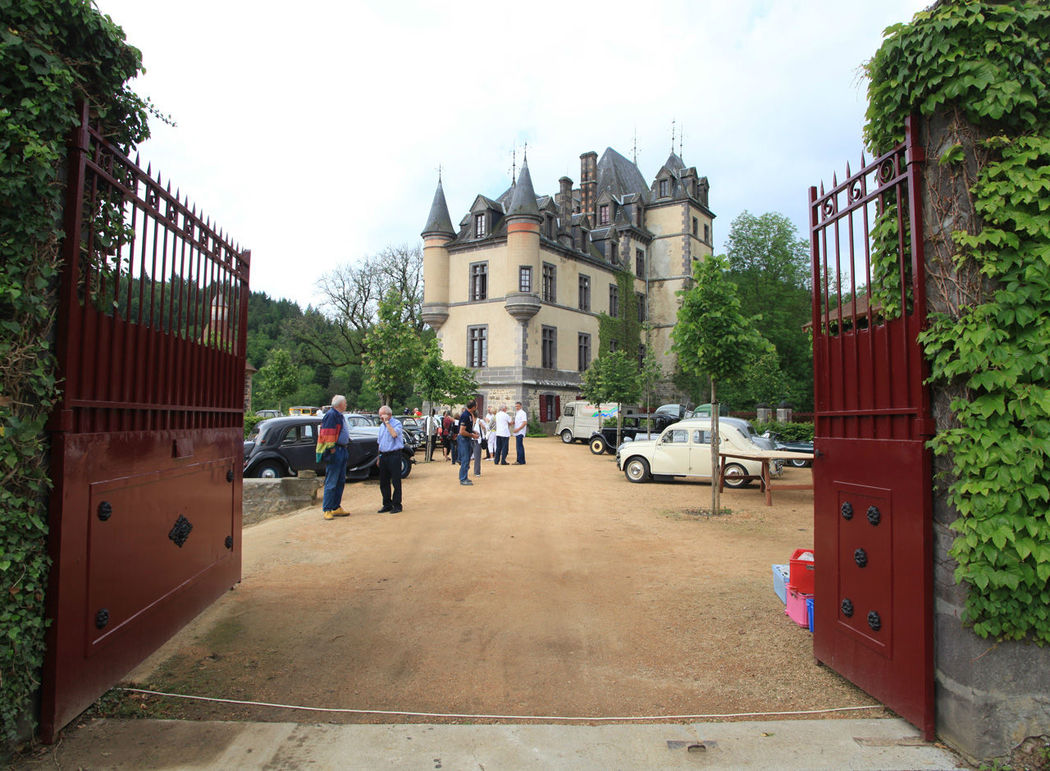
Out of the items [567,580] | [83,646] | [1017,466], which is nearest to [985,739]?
[1017,466]

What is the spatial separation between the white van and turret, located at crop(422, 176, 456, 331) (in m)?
11.9

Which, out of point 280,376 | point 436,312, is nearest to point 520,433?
point 436,312

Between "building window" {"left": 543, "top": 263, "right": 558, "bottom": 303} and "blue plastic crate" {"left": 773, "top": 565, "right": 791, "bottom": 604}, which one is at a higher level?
"building window" {"left": 543, "top": 263, "right": 558, "bottom": 303}

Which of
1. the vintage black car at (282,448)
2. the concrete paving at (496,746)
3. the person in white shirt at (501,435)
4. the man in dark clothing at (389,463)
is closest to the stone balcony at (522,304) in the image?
the person in white shirt at (501,435)

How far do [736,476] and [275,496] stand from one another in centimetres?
1036

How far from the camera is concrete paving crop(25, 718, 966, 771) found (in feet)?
10.5

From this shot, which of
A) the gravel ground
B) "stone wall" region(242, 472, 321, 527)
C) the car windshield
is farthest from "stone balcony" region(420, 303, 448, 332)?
the gravel ground

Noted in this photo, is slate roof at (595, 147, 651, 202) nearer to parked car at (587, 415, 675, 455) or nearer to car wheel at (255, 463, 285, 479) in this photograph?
parked car at (587, 415, 675, 455)

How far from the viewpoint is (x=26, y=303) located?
3168 mm

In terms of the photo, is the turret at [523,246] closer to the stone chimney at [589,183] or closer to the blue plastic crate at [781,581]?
the stone chimney at [589,183]

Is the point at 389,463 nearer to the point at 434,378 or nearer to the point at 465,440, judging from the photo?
the point at 465,440

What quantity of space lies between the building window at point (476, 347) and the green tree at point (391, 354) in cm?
1707

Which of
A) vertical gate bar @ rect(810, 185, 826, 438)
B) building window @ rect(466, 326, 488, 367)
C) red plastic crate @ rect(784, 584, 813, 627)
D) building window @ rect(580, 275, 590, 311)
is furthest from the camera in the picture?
building window @ rect(580, 275, 590, 311)

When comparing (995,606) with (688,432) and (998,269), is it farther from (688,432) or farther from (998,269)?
(688,432)
